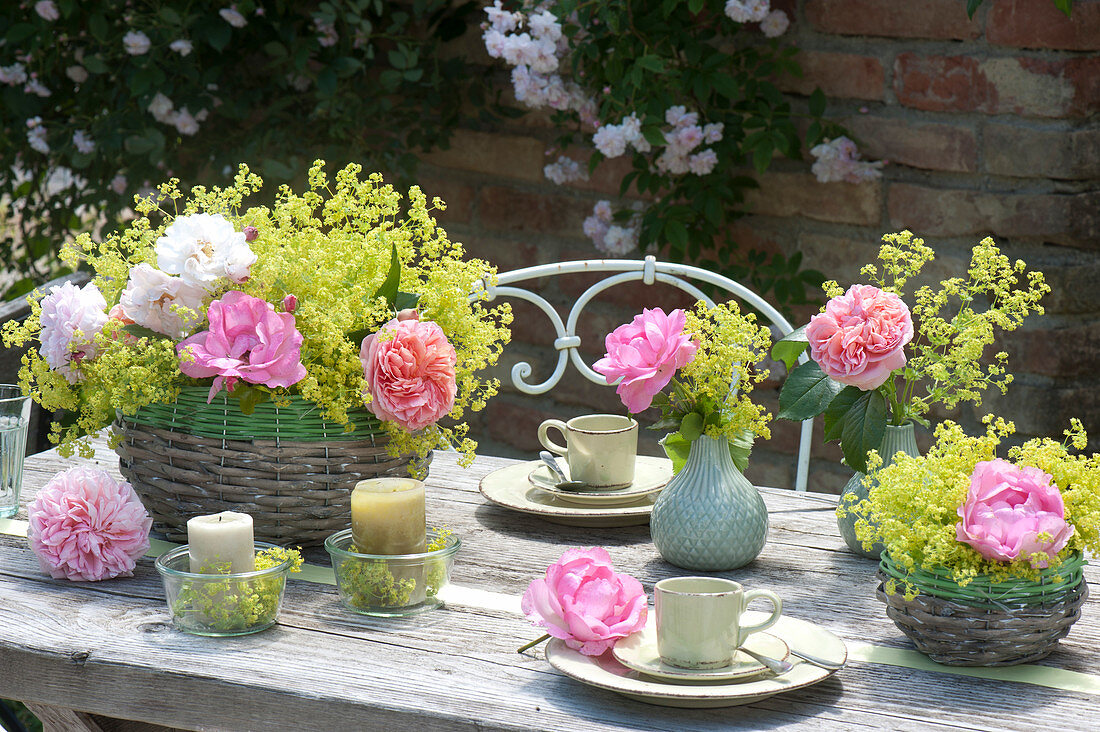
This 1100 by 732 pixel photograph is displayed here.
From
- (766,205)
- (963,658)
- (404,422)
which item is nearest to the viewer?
(963,658)

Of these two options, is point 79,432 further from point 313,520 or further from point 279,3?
point 279,3

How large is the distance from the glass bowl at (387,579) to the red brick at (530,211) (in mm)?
1335

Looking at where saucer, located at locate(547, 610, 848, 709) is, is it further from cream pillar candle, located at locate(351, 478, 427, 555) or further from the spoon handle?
cream pillar candle, located at locate(351, 478, 427, 555)

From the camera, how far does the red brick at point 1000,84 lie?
1.81 metres

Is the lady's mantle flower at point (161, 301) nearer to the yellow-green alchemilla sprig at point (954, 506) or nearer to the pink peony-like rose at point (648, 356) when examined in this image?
the pink peony-like rose at point (648, 356)

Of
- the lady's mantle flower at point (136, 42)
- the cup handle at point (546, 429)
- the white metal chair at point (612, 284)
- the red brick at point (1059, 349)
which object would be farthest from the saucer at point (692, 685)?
the lady's mantle flower at point (136, 42)

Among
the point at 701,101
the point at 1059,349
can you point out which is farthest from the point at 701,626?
the point at 701,101

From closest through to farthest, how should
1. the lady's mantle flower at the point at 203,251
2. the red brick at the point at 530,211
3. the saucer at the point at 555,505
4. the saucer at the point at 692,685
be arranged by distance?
the saucer at the point at 692,685
the lady's mantle flower at the point at 203,251
the saucer at the point at 555,505
the red brick at the point at 530,211

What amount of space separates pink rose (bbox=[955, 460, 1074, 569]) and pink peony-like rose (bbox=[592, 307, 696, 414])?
0.97ft

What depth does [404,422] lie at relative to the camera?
1.13 metres

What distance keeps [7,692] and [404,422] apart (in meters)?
0.41

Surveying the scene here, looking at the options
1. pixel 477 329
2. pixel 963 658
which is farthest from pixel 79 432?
pixel 963 658

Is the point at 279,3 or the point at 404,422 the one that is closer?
the point at 404,422

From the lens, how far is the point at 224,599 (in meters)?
1.00
